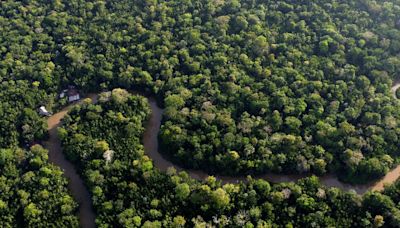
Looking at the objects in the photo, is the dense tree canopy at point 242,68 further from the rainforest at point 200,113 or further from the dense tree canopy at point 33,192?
the dense tree canopy at point 33,192

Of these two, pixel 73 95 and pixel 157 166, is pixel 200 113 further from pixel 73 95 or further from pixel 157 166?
pixel 73 95

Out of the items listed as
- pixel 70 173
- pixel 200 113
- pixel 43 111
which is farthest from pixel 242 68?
pixel 43 111

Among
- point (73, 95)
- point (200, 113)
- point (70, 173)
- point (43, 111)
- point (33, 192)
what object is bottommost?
point (70, 173)

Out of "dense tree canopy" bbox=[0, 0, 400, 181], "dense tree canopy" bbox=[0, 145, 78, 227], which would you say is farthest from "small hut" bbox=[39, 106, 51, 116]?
"dense tree canopy" bbox=[0, 145, 78, 227]

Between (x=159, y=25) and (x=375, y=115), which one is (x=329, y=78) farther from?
(x=159, y=25)

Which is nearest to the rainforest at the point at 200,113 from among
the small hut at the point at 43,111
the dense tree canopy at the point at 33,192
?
the dense tree canopy at the point at 33,192

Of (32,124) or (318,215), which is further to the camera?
(32,124)

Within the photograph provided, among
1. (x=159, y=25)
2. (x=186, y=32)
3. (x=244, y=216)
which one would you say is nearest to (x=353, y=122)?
(x=244, y=216)

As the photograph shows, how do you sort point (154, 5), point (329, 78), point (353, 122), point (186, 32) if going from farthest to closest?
1. point (154, 5)
2. point (186, 32)
3. point (329, 78)
4. point (353, 122)
